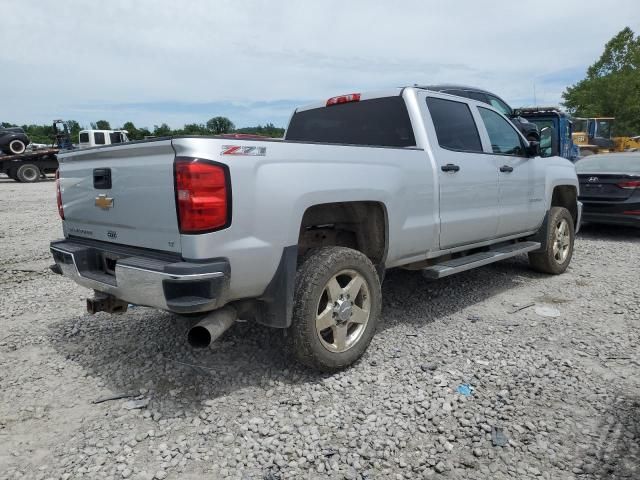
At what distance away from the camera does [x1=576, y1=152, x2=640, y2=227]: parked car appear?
821 cm

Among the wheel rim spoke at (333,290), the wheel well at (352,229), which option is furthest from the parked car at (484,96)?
the wheel rim spoke at (333,290)

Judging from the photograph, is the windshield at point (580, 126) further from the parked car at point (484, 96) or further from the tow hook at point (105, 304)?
the tow hook at point (105, 304)

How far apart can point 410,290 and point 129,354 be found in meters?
2.88

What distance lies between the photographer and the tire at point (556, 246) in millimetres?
5852

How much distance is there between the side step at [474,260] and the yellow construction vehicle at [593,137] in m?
18.0

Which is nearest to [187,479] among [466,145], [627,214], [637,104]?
[466,145]

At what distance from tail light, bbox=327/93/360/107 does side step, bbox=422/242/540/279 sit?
1.67 m

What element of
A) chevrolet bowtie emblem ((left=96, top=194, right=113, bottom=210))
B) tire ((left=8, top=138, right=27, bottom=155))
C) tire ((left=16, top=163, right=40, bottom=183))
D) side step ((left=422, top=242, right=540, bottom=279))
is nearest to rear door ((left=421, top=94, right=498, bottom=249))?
side step ((left=422, top=242, right=540, bottom=279))

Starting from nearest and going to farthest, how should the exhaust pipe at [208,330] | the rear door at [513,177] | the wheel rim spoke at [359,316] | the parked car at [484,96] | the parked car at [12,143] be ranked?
1. the exhaust pipe at [208,330]
2. the wheel rim spoke at [359,316]
3. the rear door at [513,177]
4. the parked car at [484,96]
5. the parked car at [12,143]

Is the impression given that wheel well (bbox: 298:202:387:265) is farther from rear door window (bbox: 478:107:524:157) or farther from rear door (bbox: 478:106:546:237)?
rear door window (bbox: 478:107:524:157)

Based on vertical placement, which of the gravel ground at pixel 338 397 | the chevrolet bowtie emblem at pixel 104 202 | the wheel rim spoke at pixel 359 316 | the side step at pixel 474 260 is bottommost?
the gravel ground at pixel 338 397

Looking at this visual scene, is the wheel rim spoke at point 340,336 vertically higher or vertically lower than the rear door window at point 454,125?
lower

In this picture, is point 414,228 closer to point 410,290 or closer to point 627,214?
point 410,290

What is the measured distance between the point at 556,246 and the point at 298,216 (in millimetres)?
4311
